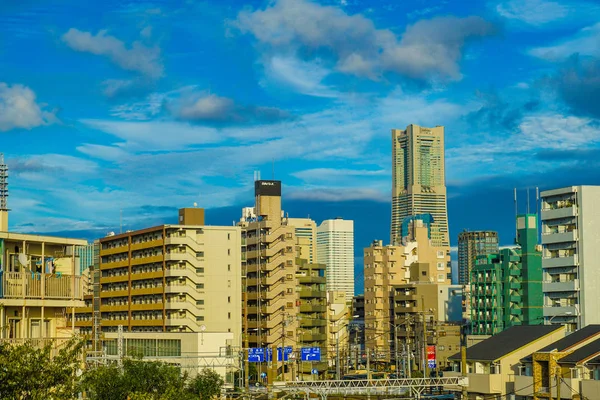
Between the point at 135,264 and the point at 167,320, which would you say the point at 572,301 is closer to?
the point at 167,320

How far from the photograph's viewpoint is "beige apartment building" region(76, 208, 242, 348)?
10925 cm

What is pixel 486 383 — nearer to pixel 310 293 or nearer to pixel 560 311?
pixel 560 311

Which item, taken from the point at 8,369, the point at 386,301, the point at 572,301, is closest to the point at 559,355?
the point at 572,301

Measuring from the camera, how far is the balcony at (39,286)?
31922 millimetres

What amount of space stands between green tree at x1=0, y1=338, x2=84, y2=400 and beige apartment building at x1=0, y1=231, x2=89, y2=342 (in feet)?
32.0

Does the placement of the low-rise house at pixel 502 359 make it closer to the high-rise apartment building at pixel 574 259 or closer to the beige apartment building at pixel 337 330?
the high-rise apartment building at pixel 574 259

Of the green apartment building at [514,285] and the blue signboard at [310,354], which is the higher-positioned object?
the green apartment building at [514,285]

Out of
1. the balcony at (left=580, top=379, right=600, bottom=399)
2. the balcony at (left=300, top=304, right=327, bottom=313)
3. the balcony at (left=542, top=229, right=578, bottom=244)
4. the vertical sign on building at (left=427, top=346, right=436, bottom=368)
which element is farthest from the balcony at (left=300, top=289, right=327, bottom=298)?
the balcony at (left=580, top=379, right=600, bottom=399)

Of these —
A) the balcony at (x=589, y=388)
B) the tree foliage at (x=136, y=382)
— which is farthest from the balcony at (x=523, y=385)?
the tree foliage at (x=136, y=382)

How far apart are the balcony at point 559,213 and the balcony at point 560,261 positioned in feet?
15.1

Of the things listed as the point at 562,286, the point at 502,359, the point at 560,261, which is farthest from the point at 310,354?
the point at 502,359

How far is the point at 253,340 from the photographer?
12256 centimetres

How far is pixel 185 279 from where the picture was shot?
4313 inches

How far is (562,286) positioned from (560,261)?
9.09 ft
